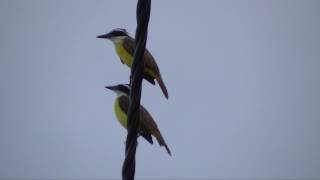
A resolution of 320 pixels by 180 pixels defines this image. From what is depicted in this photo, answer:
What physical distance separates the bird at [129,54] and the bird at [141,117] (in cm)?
35

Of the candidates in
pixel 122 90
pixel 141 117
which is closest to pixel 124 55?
pixel 122 90

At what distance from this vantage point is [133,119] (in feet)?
8.54

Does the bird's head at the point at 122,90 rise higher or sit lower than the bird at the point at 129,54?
lower

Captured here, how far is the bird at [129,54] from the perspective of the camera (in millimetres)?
6543

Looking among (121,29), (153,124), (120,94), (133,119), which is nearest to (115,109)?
(120,94)

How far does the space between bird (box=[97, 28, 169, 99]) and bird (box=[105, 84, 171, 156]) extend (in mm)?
347

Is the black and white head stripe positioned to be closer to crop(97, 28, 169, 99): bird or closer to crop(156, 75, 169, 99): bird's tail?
crop(97, 28, 169, 99): bird

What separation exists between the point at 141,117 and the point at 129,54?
1.04 meters

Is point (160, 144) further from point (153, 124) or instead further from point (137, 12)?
point (137, 12)

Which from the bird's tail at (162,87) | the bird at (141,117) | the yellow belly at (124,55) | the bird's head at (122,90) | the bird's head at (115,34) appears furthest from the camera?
the bird's head at (115,34)

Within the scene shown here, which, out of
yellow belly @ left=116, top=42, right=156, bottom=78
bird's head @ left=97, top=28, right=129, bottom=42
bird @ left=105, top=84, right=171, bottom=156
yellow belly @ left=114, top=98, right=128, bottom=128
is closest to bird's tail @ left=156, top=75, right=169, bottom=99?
bird @ left=105, top=84, right=171, bottom=156

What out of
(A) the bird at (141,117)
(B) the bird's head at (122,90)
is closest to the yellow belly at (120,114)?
(A) the bird at (141,117)

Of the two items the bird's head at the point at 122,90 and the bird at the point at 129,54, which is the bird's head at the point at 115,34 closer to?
the bird at the point at 129,54

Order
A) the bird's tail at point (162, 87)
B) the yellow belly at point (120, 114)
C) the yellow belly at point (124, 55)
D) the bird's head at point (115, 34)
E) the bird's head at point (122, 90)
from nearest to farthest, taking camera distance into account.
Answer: the bird's tail at point (162, 87)
the yellow belly at point (120, 114)
the yellow belly at point (124, 55)
the bird's head at point (122, 90)
the bird's head at point (115, 34)
